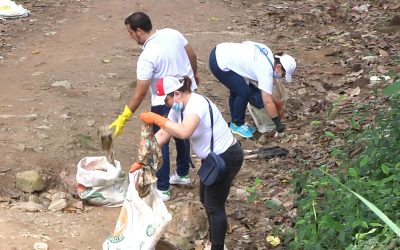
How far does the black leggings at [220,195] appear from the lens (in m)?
4.49

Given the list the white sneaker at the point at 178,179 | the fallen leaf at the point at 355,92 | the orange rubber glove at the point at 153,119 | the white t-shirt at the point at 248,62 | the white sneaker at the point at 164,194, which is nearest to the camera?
the orange rubber glove at the point at 153,119

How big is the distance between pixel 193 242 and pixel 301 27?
22.7 ft

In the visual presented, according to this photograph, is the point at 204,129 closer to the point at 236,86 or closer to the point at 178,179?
the point at 178,179

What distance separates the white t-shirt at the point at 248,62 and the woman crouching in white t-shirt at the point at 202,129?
223 cm

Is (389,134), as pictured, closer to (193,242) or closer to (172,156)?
(193,242)

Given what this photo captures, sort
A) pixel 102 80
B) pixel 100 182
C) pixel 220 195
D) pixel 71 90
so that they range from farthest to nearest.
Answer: pixel 102 80 < pixel 71 90 < pixel 100 182 < pixel 220 195

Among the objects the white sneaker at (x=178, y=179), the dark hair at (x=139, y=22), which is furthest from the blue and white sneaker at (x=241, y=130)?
the dark hair at (x=139, y=22)

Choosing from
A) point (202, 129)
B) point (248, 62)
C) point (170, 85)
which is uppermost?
point (170, 85)

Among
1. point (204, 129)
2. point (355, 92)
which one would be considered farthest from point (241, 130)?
point (204, 129)

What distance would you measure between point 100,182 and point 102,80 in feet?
10.2

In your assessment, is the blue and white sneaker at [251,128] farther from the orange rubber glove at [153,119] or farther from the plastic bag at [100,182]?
the orange rubber glove at [153,119]

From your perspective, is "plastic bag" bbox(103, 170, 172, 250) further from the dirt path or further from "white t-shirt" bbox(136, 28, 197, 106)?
"white t-shirt" bbox(136, 28, 197, 106)

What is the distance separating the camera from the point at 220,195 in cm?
455

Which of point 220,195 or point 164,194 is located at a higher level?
point 220,195
